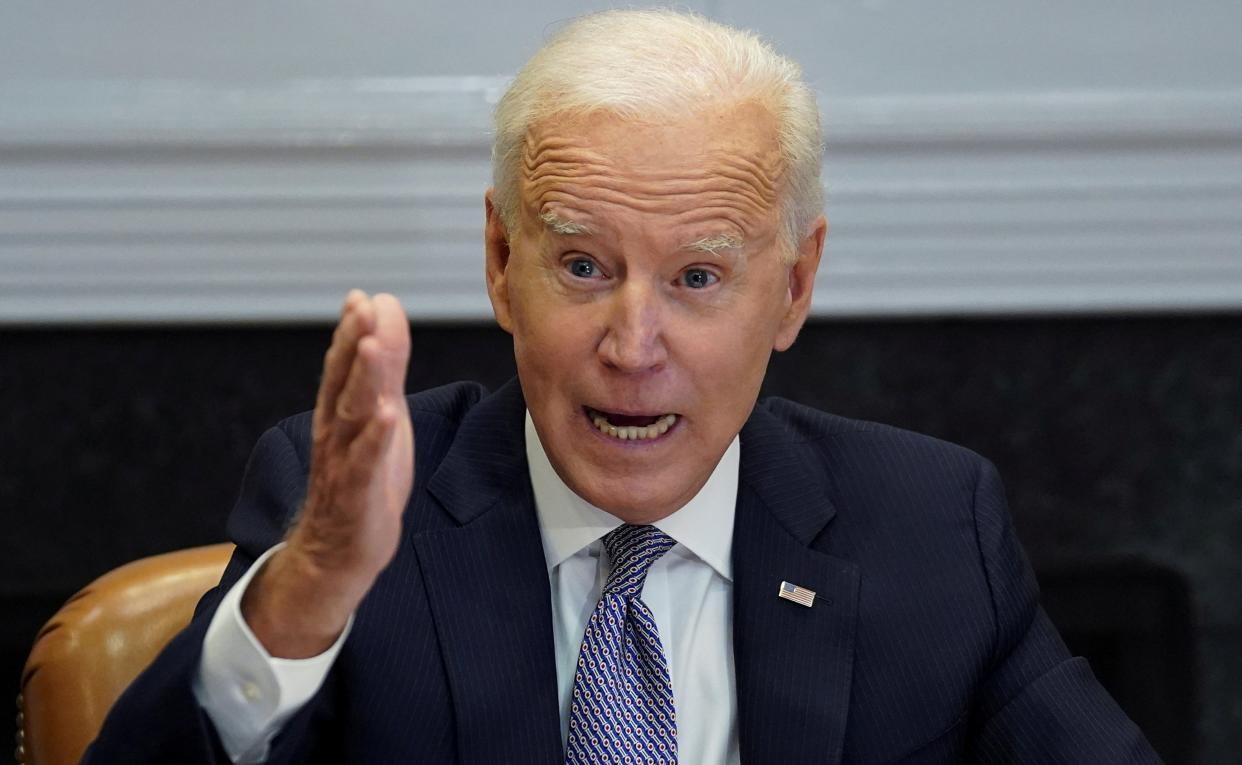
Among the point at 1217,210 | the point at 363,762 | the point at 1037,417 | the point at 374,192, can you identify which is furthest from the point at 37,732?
the point at 1217,210

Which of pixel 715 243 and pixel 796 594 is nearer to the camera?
pixel 715 243

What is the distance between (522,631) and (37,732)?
21.4 inches

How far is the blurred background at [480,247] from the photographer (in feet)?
8.14

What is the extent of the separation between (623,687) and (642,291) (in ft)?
1.29

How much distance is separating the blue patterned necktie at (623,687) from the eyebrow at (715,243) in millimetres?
334

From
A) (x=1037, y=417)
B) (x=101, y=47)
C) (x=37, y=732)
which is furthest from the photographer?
(x=1037, y=417)

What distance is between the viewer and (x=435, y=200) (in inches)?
99.3

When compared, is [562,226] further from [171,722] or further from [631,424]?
[171,722]

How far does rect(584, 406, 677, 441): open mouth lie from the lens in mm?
1521

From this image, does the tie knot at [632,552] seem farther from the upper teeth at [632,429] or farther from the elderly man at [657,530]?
the upper teeth at [632,429]

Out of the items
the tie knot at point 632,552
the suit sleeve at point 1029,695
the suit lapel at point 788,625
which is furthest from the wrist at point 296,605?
the suit sleeve at point 1029,695

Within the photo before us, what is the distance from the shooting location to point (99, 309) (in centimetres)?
256

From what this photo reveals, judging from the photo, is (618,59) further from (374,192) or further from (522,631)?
(374,192)

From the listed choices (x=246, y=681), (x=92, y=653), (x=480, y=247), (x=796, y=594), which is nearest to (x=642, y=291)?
(x=796, y=594)
